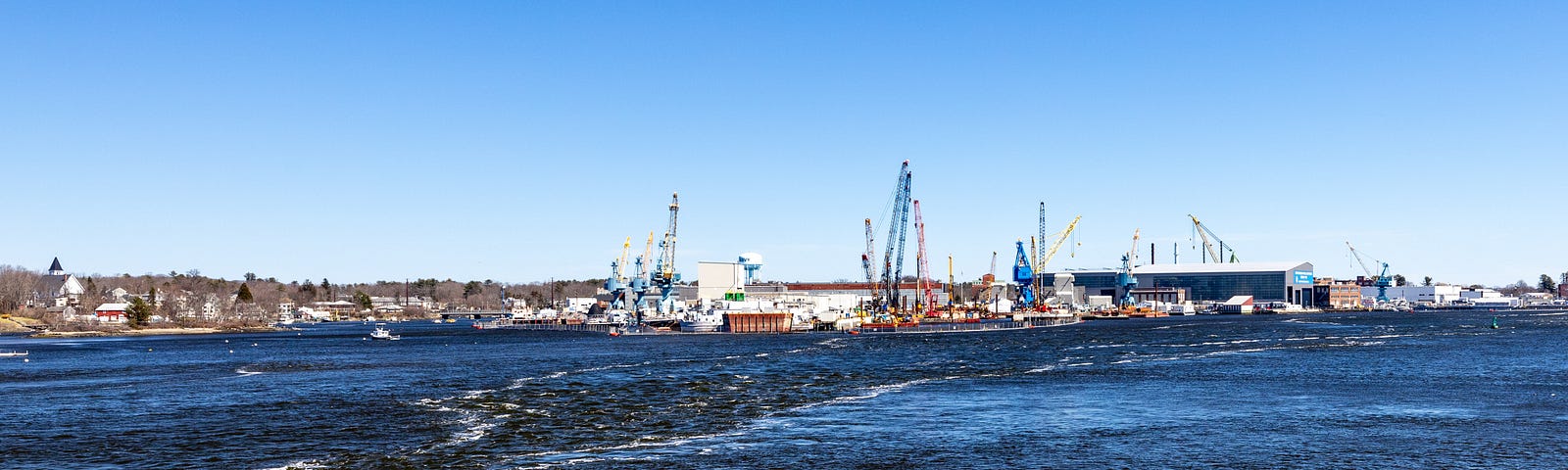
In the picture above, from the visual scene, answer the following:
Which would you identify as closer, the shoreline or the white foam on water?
the white foam on water

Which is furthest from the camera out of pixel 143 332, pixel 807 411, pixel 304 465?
pixel 143 332

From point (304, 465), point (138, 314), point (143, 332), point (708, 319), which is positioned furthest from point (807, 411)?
point (138, 314)

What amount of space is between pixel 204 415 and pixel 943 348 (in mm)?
72968

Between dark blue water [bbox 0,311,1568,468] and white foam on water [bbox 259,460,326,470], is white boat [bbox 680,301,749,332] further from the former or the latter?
white foam on water [bbox 259,460,326,470]

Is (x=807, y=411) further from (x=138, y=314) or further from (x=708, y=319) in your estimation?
(x=138, y=314)

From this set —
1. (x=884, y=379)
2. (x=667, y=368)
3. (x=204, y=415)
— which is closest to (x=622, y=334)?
(x=667, y=368)

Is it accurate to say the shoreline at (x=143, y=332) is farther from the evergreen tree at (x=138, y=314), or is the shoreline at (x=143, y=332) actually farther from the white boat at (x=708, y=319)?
the white boat at (x=708, y=319)

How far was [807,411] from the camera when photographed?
5378 centimetres

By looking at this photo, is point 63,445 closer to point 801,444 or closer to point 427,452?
point 427,452

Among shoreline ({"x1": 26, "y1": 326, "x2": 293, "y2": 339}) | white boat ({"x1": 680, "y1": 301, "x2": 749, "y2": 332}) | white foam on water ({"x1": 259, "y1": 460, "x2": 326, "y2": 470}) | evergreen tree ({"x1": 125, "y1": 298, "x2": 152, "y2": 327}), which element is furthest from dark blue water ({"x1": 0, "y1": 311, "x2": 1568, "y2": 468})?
evergreen tree ({"x1": 125, "y1": 298, "x2": 152, "y2": 327})

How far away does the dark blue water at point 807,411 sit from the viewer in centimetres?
3947

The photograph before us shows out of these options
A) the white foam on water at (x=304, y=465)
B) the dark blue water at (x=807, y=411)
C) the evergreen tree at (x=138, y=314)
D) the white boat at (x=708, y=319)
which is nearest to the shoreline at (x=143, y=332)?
the evergreen tree at (x=138, y=314)

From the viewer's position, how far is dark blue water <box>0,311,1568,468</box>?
129ft

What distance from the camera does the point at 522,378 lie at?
246 ft
